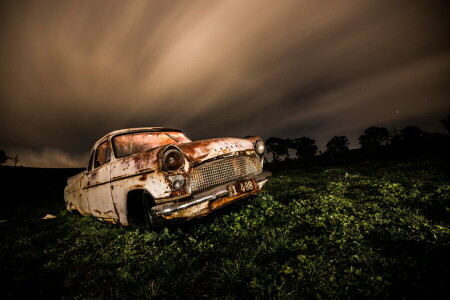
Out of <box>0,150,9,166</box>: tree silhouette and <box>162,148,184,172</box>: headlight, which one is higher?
<box>0,150,9,166</box>: tree silhouette

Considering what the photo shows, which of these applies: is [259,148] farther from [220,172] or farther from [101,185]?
[101,185]

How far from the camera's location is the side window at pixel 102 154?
3552 millimetres

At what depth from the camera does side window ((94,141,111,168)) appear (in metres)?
3.55

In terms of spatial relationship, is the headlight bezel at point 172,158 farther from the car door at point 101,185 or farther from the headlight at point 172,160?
the car door at point 101,185

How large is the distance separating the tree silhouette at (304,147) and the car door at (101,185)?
86.5m

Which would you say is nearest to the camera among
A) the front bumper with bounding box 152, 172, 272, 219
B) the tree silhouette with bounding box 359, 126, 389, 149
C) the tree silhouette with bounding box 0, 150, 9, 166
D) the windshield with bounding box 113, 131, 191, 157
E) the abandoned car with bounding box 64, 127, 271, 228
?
the front bumper with bounding box 152, 172, 272, 219

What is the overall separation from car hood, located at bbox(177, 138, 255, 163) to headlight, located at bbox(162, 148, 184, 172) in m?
0.13

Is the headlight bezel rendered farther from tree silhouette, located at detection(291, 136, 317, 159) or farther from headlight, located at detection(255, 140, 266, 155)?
tree silhouette, located at detection(291, 136, 317, 159)

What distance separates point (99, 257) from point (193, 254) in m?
1.49

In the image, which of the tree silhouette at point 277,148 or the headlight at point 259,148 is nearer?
the headlight at point 259,148

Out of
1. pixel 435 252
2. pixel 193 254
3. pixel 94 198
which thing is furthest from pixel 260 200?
pixel 94 198

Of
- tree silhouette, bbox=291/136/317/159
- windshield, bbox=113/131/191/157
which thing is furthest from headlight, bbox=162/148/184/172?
tree silhouette, bbox=291/136/317/159

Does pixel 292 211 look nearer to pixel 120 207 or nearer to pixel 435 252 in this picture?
pixel 435 252

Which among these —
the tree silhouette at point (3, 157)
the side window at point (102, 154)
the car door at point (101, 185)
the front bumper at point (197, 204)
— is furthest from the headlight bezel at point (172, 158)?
the tree silhouette at point (3, 157)
